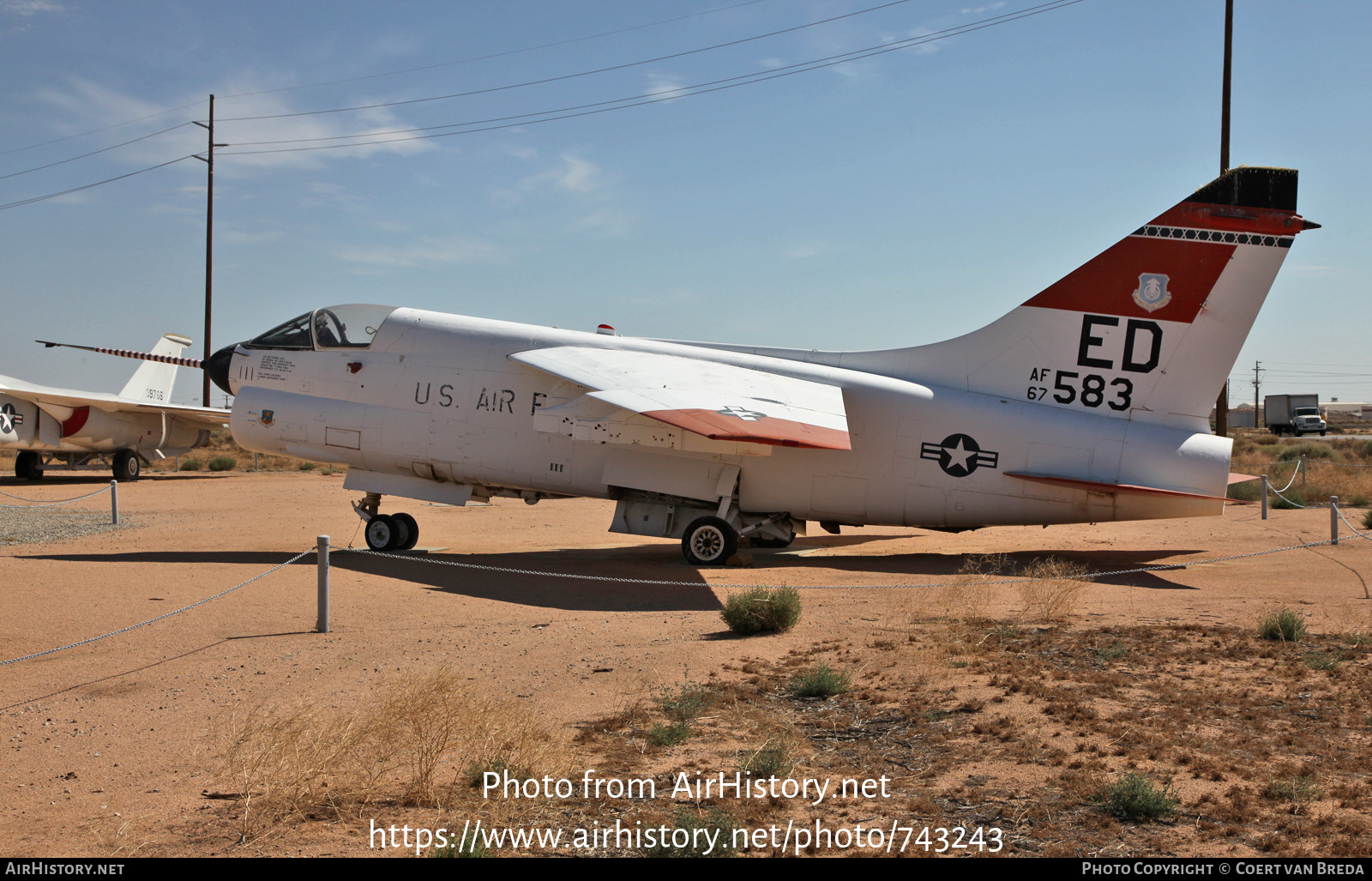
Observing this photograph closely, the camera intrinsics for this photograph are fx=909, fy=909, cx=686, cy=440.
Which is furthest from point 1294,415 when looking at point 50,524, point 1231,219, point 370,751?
point 370,751

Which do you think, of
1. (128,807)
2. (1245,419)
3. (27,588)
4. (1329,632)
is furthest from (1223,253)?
(1245,419)

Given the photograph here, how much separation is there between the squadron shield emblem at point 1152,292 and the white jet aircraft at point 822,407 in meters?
0.03

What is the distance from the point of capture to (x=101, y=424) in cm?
3269

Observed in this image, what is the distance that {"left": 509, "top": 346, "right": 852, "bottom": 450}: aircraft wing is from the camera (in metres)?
12.1

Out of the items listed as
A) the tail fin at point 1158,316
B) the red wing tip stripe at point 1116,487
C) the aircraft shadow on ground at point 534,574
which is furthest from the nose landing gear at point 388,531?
the red wing tip stripe at point 1116,487

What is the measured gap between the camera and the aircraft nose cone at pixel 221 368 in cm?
1666

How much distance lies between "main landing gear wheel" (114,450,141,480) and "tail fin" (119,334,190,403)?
2.64 m

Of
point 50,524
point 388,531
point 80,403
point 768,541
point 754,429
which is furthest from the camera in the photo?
point 80,403

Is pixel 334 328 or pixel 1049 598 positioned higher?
pixel 334 328

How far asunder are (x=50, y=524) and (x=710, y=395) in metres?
15.6

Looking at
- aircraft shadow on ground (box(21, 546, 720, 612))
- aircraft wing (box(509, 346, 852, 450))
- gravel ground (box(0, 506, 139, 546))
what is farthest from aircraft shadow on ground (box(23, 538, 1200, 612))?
gravel ground (box(0, 506, 139, 546))

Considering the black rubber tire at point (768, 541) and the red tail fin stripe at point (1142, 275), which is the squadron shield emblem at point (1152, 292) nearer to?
the red tail fin stripe at point (1142, 275)

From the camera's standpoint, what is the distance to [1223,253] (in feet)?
44.4

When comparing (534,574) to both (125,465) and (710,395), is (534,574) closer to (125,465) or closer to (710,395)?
(710,395)
